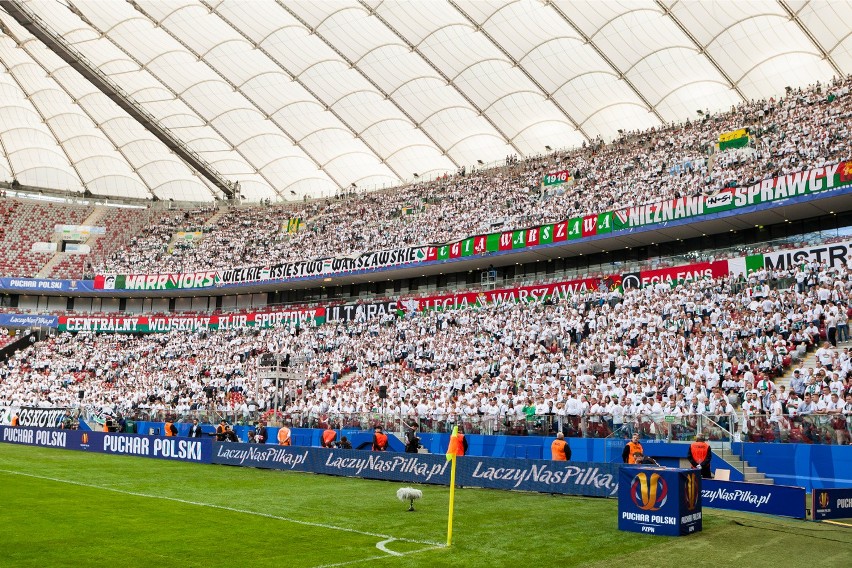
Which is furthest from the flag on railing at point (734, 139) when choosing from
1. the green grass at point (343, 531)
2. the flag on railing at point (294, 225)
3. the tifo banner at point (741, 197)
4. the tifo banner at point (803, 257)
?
the flag on railing at point (294, 225)

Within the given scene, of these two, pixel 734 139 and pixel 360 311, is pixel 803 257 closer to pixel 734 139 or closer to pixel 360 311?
pixel 734 139

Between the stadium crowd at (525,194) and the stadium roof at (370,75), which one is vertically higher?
the stadium roof at (370,75)

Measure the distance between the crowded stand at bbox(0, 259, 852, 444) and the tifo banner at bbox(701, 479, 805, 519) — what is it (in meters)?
4.27

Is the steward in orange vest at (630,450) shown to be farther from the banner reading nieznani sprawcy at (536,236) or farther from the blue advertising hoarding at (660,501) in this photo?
the banner reading nieznani sprawcy at (536,236)

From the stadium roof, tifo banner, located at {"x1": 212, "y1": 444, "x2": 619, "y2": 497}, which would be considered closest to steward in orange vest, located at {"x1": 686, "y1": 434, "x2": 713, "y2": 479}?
tifo banner, located at {"x1": 212, "y1": 444, "x2": 619, "y2": 497}

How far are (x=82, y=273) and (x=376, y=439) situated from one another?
4880 centimetres

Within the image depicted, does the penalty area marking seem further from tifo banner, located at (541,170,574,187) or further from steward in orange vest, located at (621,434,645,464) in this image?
tifo banner, located at (541,170,574,187)

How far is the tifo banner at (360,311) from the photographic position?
50.4 metres

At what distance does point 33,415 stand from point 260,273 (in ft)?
63.3

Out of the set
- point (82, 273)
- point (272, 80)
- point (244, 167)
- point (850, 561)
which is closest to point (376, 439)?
point (850, 561)

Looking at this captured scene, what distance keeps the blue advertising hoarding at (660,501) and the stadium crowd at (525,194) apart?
24.8 m

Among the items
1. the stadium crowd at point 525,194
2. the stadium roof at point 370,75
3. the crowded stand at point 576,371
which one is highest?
the stadium roof at point 370,75

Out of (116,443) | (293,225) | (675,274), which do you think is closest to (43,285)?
(293,225)

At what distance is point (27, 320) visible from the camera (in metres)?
63.3
